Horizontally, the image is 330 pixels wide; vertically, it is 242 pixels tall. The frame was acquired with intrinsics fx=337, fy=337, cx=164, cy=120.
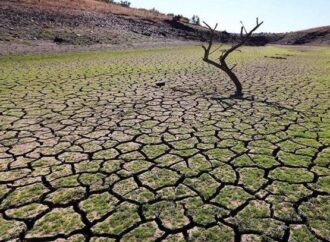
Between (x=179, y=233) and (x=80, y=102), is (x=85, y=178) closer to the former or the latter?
(x=179, y=233)

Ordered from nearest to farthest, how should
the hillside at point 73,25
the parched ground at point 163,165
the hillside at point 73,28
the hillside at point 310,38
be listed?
1. the parched ground at point 163,165
2. the hillside at point 73,28
3. the hillside at point 73,25
4. the hillside at point 310,38

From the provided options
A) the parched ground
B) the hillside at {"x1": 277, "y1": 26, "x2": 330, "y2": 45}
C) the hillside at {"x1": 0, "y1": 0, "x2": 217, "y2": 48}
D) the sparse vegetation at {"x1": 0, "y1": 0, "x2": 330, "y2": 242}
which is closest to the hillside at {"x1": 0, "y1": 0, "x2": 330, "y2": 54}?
the hillside at {"x1": 0, "y1": 0, "x2": 217, "y2": 48}

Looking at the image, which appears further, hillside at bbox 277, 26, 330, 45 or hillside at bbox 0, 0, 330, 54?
hillside at bbox 277, 26, 330, 45

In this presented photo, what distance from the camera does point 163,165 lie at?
3922mm

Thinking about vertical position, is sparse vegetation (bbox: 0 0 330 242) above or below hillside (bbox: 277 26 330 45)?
below

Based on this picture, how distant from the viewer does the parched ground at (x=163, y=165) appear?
2.80 metres

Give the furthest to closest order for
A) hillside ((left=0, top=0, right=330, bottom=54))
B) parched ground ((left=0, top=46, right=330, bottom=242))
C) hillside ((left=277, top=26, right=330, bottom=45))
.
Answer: hillside ((left=277, top=26, right=330, bottom=45)) < hillside ((left=0, top=0, right=330, bottom=54)) < parched ground ((left=0, top=46, right=330, bottom=242))

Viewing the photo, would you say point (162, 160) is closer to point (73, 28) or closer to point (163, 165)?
point (163, 165)

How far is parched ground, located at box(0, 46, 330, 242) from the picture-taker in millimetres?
2803

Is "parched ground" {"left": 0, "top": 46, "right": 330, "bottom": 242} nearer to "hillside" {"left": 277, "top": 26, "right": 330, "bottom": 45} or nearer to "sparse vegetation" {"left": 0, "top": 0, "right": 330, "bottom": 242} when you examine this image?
"sparse vegetation" {"left": 0, "top": 0, "right": 330, "bottom": 242}

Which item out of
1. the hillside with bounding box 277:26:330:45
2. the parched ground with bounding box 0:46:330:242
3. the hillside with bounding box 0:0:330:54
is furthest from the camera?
the hillside with bounding box 277:26:330:45

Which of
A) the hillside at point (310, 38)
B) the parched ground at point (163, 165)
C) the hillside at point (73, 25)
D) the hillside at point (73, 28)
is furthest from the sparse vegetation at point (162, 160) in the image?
the hillside at point (310, 38)

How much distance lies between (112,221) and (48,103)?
451 centimetres

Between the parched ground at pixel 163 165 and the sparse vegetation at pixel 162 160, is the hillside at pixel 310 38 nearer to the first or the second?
the sparse vegetation at pixel 162 160
